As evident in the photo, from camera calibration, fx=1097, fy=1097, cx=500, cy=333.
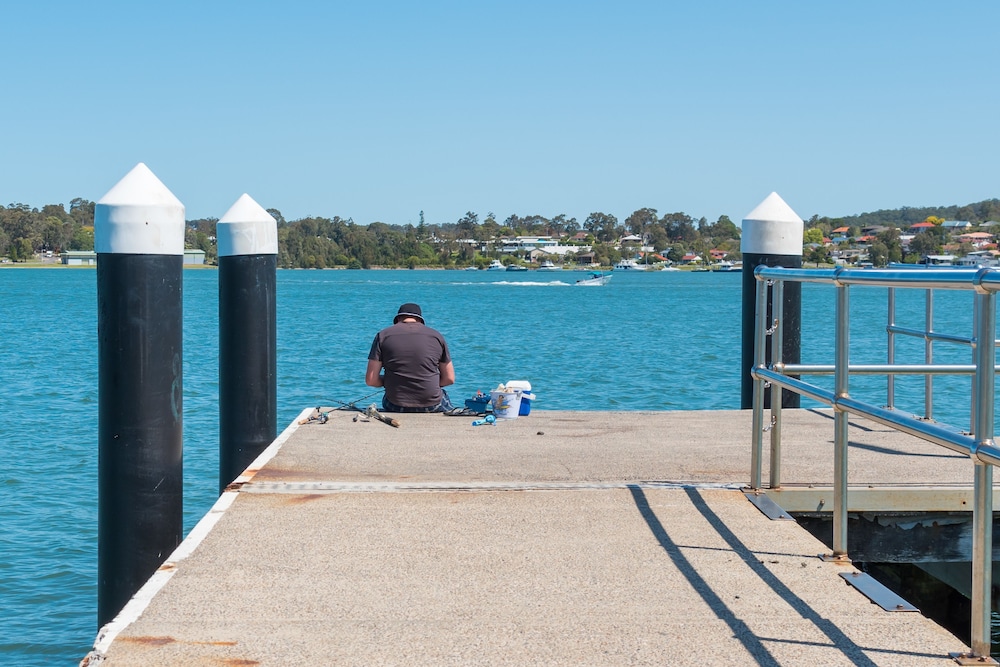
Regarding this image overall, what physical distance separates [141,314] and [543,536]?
2479 millimetres

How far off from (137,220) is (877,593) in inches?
161

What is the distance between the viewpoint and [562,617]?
3918 millimetres

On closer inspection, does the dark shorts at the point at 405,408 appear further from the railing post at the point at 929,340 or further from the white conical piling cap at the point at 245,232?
the railing post at the point at 929,340

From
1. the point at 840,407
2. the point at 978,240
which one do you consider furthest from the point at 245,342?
the point at 978,240

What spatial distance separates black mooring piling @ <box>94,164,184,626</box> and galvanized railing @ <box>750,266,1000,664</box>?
10.3 ft

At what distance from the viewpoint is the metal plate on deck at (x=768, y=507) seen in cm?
532

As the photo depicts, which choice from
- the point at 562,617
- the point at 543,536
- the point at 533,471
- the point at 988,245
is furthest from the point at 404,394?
the point at 988,245

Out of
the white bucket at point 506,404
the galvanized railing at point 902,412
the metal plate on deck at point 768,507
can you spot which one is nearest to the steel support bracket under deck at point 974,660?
the galvanized railing at point 902,412

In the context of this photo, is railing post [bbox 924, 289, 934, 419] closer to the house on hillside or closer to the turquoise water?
the turquoise water

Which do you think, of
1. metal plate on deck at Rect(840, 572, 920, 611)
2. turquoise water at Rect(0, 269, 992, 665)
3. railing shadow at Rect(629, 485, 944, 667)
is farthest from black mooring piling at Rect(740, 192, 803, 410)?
turquoise water at Rect(0, 269, 992, 665)

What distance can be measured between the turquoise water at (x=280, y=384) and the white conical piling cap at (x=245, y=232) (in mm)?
3167

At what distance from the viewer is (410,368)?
342 inches

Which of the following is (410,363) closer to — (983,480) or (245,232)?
(245,232)

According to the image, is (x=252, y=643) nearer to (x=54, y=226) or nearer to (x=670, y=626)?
(x=670, y=626)
